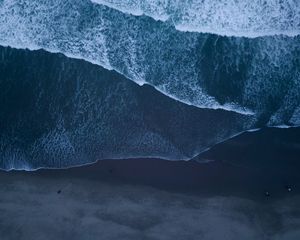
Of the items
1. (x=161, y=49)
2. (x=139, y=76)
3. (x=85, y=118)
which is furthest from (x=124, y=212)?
(x=161, y=49)

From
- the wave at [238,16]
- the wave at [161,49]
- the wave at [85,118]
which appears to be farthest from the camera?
the wave at [85,118]

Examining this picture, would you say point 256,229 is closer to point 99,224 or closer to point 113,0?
point 99,224

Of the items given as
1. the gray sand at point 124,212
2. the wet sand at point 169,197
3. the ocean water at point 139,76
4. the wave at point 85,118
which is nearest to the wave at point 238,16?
the ocean water at point 139,76

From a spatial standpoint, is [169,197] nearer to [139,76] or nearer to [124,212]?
[124,212]

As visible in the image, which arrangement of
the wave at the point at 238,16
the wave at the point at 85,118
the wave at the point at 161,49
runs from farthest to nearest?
the wave at the point at 85,118
the wave at the point at 161,49
the wave at the point at 238,16

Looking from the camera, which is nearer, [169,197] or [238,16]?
[238,16]

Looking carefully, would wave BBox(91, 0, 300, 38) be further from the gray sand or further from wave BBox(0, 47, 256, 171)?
the gray sand

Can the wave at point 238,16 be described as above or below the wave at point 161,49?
above

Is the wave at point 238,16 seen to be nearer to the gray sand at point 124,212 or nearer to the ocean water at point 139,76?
the ocean water at point 139,76
